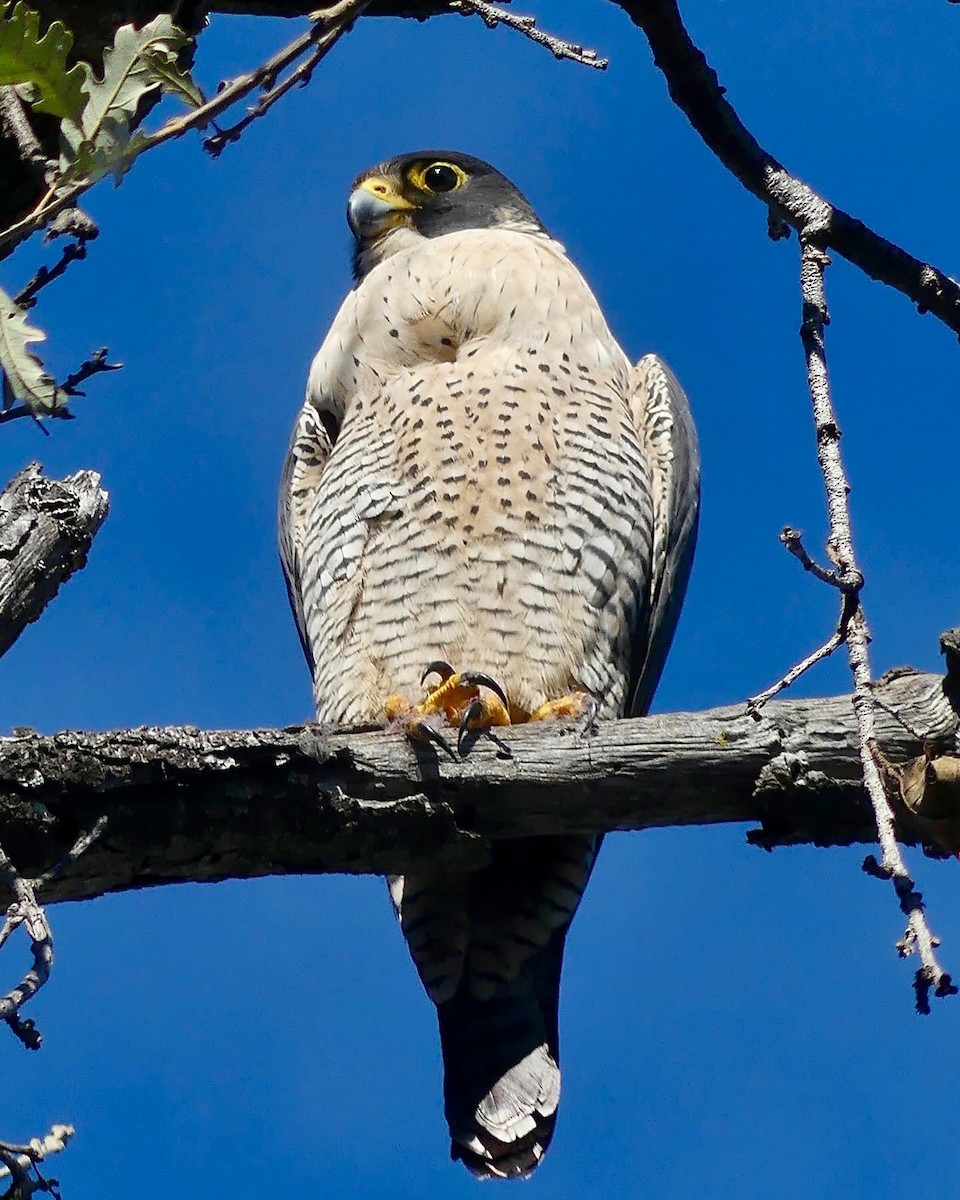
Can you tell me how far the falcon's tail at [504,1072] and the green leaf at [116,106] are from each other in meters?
2.60

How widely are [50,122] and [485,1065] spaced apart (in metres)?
2.52

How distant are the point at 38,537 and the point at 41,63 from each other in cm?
133

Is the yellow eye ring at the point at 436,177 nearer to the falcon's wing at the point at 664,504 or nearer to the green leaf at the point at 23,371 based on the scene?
the falcon's wing at the point at 664,504

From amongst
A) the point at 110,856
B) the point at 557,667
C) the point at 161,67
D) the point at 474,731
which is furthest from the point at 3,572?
the point at 557,667

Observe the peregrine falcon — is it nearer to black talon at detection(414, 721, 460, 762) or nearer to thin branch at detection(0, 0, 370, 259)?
black talon at detection(414, 721, 460, 762)

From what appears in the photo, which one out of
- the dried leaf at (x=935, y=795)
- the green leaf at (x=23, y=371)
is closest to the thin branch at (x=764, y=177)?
the dried leaf at (x=935, y=795)

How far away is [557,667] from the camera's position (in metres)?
4.09

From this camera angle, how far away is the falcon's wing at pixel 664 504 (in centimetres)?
450

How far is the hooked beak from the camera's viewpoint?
5457 mm

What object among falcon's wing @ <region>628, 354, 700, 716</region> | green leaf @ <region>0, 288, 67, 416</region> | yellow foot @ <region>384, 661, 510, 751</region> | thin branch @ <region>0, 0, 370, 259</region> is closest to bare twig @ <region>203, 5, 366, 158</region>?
thin branch @ <region>0, 0, 370, 259</region>

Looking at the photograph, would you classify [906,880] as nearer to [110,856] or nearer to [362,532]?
[110,856]

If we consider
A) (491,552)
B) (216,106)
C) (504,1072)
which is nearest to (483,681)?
(491,552)

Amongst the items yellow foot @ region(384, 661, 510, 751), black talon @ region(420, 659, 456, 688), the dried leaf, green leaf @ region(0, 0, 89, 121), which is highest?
black talon @ region(420, 659, 456, 688)

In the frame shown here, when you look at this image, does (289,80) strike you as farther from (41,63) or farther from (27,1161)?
(27,1161)
